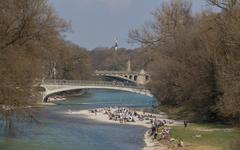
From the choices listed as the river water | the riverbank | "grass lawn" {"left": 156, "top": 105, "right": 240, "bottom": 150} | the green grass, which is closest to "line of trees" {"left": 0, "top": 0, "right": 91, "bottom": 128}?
the river water

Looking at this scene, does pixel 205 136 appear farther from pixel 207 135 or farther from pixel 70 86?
pixel 70 86

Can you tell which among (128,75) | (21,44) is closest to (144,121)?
(21,44)

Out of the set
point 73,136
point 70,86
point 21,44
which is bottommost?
point 73,136

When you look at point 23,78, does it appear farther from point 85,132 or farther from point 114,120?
point 114,120

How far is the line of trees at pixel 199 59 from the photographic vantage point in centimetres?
4047

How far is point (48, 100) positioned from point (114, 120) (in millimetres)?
35063

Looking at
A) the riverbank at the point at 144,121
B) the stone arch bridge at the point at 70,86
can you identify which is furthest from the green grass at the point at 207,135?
the stone arch bridge at the point at 70,86

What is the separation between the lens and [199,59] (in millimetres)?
56562

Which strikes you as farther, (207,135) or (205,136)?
(207,135)

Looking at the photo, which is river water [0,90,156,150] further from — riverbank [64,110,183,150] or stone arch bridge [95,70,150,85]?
stone arch bridge [95,70,150,85]

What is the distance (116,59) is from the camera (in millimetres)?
197875

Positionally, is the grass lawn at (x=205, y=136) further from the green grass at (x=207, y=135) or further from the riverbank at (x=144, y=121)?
the riverbank at (x=144, y=121)

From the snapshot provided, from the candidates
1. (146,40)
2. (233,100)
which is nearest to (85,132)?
(233,100)

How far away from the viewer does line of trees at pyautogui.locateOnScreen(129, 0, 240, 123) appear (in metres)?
40.5
